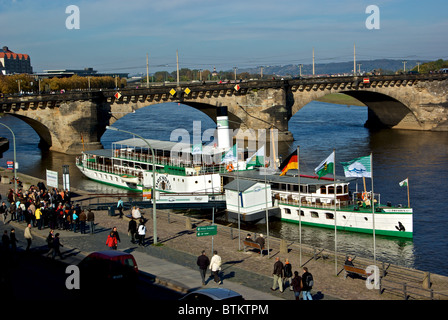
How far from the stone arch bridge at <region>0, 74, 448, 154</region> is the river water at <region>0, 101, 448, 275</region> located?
154 inches

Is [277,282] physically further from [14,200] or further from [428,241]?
[14,200]

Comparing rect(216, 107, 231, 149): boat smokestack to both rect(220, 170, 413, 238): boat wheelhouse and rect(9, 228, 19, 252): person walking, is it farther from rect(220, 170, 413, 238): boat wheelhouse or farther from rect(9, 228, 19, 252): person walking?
rect(9, 228, 19, 252): person walking

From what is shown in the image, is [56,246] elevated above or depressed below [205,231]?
below

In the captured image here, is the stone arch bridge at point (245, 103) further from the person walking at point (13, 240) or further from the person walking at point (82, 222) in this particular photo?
the person walking at point (13, 240)

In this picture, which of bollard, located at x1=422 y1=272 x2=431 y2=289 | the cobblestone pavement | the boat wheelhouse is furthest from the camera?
the boat wheelhouse

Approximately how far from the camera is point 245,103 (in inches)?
3531

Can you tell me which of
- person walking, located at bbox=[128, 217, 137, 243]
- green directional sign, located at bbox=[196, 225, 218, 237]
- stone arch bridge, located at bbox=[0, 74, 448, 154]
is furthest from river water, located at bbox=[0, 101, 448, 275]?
person walking, located at bbox=[128, 217, 137, 243]

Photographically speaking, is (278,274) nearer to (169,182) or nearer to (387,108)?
(169,182)

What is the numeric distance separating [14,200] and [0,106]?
36270mm

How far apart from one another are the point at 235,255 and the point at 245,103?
6425cm

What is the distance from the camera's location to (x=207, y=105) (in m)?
90.7

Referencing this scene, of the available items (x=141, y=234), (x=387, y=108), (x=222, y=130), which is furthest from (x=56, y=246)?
(x=387, y=108)

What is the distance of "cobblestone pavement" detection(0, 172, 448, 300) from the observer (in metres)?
21.7
